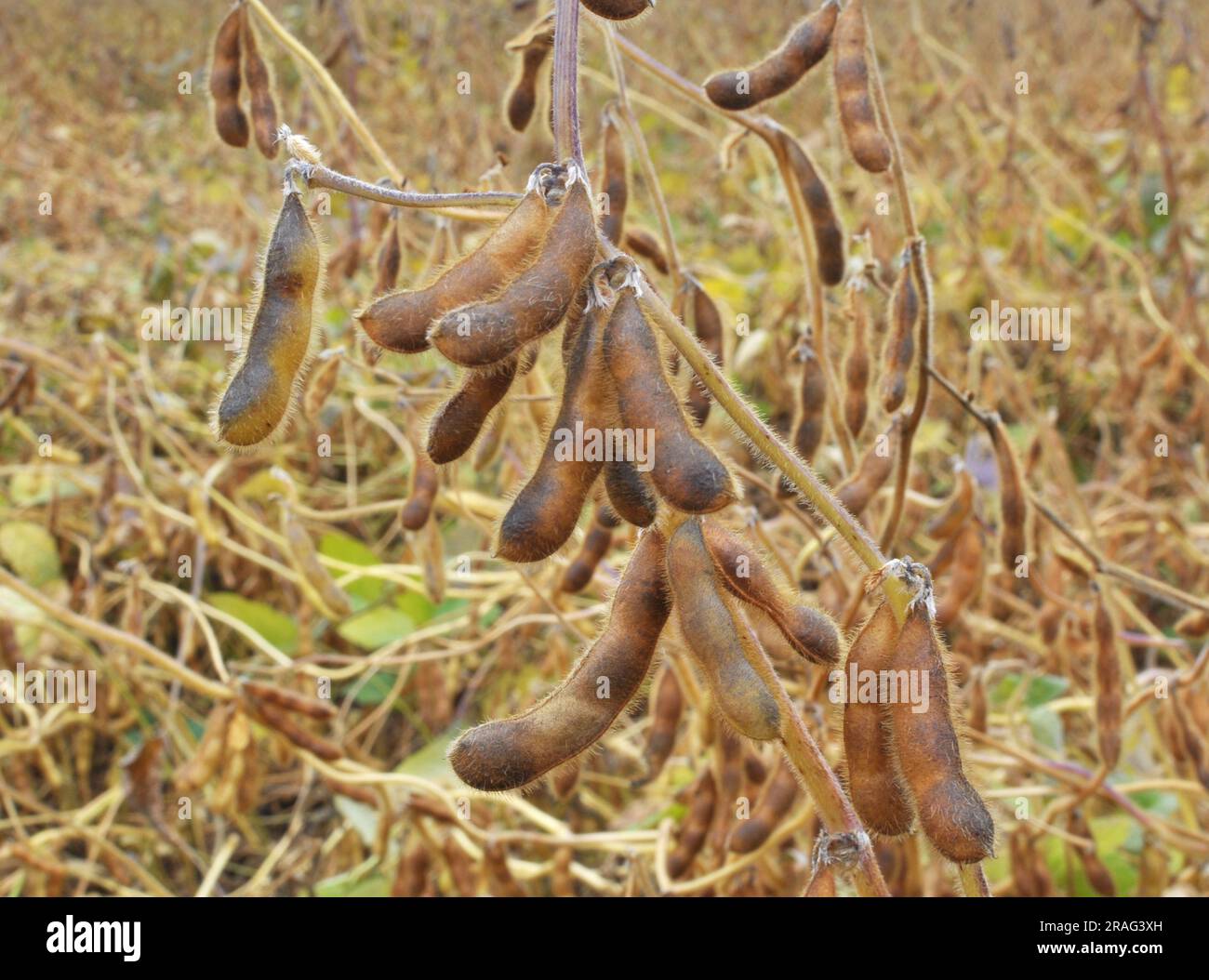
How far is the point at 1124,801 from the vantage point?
7.32 ft

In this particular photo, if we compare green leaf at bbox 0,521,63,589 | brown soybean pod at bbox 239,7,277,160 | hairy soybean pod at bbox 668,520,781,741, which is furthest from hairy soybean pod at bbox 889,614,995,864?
green leaf at bbox 0,521,63,589

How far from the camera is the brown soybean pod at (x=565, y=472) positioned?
3.13ft

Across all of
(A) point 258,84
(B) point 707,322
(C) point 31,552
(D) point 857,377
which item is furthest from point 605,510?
(C) point 31,552

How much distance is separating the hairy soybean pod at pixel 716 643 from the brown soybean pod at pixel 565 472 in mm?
106

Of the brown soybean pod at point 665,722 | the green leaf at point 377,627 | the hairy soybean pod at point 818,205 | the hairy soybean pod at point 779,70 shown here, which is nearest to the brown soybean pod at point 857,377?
the hairy soybean pod at point 818,205

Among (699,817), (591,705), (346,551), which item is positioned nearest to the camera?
(591,705)

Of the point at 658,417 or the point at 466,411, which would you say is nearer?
the point at 658,417

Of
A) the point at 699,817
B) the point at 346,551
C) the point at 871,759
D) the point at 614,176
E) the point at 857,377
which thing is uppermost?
the point at 614,176

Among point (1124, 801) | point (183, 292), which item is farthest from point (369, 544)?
point (1124, 801)

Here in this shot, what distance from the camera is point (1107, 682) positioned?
1.99 m

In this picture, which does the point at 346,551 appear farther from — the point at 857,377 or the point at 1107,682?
the point at 1107,682

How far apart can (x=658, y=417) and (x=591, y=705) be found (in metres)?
0.28

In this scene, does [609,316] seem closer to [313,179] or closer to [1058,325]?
[313,179]
